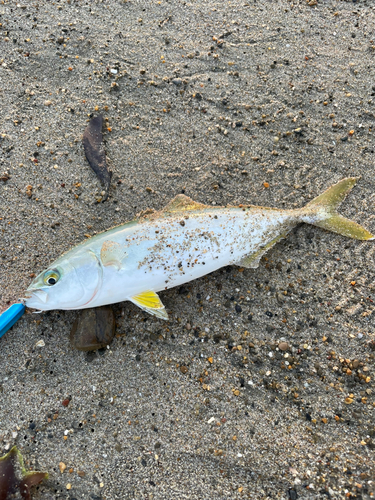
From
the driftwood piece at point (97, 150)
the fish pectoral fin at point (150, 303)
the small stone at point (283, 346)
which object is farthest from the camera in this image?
the driftwood piece at point (97, 150)

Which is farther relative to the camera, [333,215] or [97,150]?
[97,150]

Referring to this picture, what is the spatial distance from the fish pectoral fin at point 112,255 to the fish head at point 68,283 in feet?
0.22

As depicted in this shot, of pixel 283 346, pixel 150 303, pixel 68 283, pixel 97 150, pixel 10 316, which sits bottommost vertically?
pixel 283 346

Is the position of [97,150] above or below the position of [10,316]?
above

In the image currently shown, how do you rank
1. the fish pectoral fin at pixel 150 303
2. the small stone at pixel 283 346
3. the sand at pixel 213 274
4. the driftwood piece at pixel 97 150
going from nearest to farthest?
the sand at pixel 213 274 < the fish pectoral fin at pixel 150 303 < the small stone at pixel 283 346 < the driftwood piece at pixel 97 150

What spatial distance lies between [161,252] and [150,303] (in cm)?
48

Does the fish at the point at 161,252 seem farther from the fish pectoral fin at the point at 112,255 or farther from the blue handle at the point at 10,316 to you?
the blue handle at the point at 10,316

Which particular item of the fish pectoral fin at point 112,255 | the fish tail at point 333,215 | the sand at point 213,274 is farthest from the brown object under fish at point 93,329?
the fish tail at point 333,215

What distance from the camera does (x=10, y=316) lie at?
9.55 feet

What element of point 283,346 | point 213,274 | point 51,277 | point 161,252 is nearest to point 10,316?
point 51,277

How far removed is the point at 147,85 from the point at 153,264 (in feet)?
7.28

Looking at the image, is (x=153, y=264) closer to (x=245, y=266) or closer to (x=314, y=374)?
(x=245, y=266)

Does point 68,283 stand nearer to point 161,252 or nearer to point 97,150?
point 161,252

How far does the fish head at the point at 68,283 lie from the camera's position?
2.64 m
